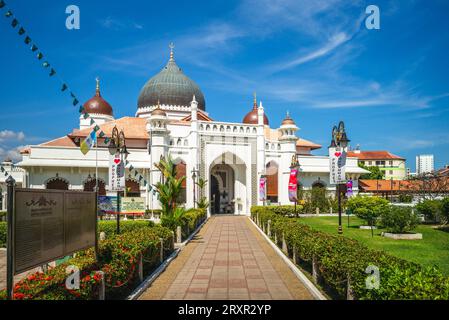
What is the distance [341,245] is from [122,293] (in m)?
4.74

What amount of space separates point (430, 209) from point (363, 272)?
18457mm

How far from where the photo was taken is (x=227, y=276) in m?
9.19

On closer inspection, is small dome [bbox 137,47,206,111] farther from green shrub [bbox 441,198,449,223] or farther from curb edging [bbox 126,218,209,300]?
curb edging [bbox 126,218,209,300]

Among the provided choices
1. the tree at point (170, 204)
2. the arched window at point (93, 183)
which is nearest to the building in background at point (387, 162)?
the arched window at point (93, 183)

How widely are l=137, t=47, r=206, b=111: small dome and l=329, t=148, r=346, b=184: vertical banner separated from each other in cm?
2386

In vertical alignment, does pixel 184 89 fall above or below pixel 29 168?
above

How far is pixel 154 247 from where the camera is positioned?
10.1 metres

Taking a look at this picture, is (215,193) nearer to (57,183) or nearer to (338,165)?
(57,183)

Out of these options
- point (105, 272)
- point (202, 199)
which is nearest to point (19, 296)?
point (105, 272)

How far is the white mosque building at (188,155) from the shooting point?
1133 inches

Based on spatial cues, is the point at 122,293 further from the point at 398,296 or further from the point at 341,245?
the point at 398,296

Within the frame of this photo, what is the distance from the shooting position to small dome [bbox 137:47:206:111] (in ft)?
123
